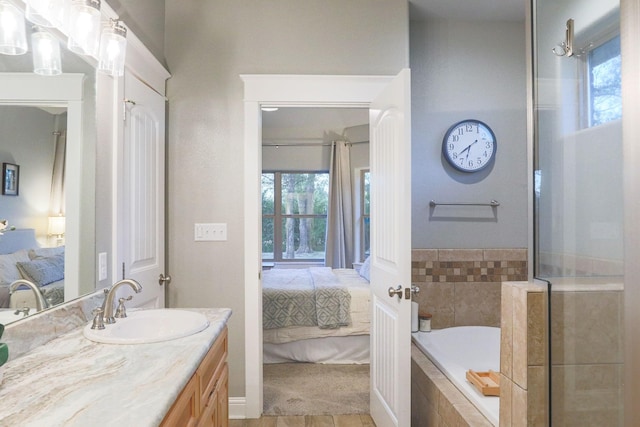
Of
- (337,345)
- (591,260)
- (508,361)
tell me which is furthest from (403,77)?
(337,345)

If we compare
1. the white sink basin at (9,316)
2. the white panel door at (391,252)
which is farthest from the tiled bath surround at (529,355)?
the white sink basin at (9,316)

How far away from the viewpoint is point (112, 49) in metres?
→ 1.55

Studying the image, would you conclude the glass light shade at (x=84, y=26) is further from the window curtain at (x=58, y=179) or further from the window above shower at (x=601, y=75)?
the window above shower at (x=601, y=75)

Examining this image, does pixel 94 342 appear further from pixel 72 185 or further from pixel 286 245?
pixel 286 245

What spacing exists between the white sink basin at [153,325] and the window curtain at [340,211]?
4.04 metres

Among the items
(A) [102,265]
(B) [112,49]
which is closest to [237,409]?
Answer: (A) [102,265]

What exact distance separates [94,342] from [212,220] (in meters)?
1.25

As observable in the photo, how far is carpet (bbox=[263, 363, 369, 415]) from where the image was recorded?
2.49m

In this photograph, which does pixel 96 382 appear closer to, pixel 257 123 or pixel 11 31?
pixel 11 31

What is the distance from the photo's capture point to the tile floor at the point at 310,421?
7.56ft

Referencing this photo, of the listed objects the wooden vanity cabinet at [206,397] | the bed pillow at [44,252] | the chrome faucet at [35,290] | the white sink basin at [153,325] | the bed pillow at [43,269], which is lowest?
the wooden vanity cabinet at [206,397]

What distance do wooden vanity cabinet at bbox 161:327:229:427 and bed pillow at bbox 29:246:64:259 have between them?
26.1 inches

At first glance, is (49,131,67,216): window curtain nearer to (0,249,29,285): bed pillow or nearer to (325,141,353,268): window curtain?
(0,249,29,285): bed pillow

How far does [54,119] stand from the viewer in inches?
52.2
